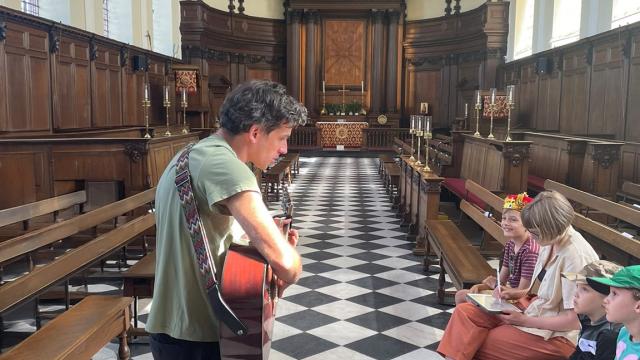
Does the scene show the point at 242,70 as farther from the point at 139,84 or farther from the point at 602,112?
the point at 602,112

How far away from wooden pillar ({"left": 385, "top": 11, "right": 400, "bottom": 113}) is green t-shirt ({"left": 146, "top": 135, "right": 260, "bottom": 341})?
1974 cm

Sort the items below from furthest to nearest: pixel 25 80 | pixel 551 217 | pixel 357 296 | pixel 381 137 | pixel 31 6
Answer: pixel 381 137 → pixel 31 6 → pixel 25 80 → pixel 357 296 → pixel 551 217

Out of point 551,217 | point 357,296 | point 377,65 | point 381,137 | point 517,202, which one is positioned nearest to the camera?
point 551,217

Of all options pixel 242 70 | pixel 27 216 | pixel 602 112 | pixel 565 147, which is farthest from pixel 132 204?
pixel 242 70

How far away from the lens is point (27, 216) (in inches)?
186

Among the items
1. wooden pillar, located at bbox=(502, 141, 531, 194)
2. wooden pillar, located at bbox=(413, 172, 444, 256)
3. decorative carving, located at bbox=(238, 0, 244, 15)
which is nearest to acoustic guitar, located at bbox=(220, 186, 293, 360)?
wooden pillar, located at bbox=(413, 172, 444, 256)

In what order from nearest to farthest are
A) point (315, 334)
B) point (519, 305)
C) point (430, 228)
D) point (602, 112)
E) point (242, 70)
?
point (519, 305), point (315, 334), point (430, 228), point (602, 112), point (242, 70)

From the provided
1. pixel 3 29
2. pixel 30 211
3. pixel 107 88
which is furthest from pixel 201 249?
pixel 107 88

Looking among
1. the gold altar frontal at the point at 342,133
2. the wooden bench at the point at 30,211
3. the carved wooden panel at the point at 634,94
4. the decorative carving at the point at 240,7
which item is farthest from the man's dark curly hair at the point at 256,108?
the decorative carving at the point at 240,7

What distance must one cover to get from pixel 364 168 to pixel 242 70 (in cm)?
682

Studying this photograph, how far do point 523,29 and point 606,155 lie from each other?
10.8m

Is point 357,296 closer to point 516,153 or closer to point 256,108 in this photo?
point 516,153

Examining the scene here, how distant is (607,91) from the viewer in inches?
417

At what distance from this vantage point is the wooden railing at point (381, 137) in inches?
789
